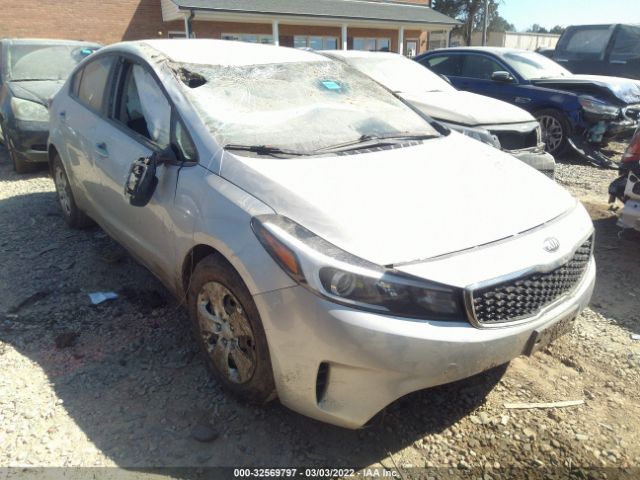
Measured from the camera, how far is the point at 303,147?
275cm

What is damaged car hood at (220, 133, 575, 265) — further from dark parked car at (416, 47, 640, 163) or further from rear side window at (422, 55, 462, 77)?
rear side window at (422, 55, 462, 77)

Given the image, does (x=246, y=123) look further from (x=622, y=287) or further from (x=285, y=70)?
(x=622, y=287)

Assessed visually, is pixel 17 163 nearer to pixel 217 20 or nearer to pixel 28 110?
pixel 28 110

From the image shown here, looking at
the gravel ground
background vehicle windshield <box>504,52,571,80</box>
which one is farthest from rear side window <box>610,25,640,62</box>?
the gravel ground

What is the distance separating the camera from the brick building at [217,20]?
17.5 metres

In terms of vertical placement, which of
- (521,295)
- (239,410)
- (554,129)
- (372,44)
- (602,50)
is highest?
(602,50)

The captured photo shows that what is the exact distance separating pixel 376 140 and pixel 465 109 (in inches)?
134

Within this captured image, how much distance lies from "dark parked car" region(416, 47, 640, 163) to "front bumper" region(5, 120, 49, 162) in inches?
255

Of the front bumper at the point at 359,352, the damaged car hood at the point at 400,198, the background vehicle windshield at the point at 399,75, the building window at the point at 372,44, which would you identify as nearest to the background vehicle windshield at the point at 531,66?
the background vehicle windshield at the point at 399,75

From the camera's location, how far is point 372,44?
992 inches

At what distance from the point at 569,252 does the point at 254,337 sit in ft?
4.76

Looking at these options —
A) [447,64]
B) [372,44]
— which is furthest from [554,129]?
[372,44]

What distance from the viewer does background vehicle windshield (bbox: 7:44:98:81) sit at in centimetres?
718

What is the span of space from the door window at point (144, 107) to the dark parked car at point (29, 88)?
337cm
